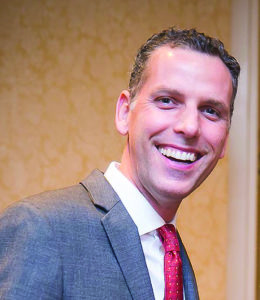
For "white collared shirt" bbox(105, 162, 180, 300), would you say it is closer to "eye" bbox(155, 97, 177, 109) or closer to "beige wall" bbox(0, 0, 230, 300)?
"eye" bbox(155, 97, 177, 109)

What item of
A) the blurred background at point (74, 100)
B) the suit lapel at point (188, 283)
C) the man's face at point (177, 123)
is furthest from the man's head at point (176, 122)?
the blurred background at point (74, 100)

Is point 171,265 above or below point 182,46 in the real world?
below

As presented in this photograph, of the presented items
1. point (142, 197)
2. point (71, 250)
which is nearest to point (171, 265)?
point (142, 197)

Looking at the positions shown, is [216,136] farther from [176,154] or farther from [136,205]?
[136,205]

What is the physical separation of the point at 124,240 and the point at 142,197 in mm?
140

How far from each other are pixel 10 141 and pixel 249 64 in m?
1.03

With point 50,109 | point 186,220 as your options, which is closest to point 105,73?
point 50,109

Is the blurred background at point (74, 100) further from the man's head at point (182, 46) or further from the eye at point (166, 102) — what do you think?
the eye at point (166, 102)

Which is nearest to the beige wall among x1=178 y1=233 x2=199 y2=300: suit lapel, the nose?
x1=178 y1=233 x2=199 y2=300: suit lapel

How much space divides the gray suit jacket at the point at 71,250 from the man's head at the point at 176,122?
0.34ft

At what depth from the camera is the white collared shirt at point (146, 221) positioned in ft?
3.64

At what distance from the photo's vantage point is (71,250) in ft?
3.11

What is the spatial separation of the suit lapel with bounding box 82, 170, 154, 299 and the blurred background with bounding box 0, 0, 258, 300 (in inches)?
38.8

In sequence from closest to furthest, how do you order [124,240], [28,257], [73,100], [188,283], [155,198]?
[28,257], [124,240], [155,198], [188,283], [73,100]
